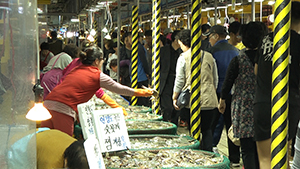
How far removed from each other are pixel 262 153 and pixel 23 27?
10.4 feet

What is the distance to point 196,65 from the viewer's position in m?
5.55

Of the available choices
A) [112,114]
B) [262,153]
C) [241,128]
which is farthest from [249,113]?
[112,114]

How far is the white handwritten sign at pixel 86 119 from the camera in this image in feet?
14.6

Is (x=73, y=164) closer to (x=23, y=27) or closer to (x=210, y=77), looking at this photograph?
(x=23, y=27)

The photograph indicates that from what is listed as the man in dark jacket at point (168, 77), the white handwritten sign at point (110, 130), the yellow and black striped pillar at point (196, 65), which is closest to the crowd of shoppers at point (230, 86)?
the man in dark jacket at point (168, 77)

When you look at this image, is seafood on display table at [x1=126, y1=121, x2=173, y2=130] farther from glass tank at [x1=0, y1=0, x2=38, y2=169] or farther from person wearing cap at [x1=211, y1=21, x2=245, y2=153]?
glass tank at [x1=0, y1=0, x2=38, y2=169]

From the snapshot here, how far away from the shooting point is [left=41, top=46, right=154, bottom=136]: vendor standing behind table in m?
5.39

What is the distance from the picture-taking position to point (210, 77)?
6.35 meters

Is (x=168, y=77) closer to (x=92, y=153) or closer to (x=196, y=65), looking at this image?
(x=196, y=65)

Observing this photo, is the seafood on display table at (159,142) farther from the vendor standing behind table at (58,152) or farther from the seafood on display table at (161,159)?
the vendor standing behind table at (58,152)

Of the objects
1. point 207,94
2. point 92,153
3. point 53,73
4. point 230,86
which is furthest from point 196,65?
point 53,73

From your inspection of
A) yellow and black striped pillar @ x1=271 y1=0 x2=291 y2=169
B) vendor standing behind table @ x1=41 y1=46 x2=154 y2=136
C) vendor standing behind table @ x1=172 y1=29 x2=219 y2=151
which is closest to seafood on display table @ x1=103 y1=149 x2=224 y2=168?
yellow and black striped pillar @ x1=271 y1=0 x2=291 y2=169

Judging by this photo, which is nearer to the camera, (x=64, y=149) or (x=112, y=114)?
(x=64, y=149)

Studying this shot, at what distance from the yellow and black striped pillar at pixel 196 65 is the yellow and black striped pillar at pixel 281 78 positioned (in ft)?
7.14
